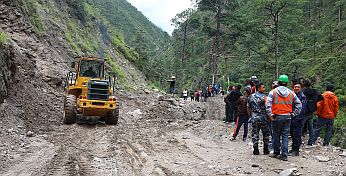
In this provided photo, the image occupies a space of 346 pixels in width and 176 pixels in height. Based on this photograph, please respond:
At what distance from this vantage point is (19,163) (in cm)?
811

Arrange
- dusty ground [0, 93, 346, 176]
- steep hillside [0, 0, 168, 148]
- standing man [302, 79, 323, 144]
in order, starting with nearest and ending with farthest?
dusty ground [0, 93, 346, 176]
standing man [302, 79, 323, 144]
steep hillside [0, 0, 168, 148]

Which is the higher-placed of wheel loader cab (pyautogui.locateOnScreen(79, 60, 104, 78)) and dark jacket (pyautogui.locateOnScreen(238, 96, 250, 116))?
wheel loader cab (pyautogui.locateOnScreen(79, 60, 104, 78))

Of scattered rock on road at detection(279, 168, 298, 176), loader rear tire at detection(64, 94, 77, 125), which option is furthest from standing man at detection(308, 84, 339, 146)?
loader rear tire at detection(64, 94, 77, 125)

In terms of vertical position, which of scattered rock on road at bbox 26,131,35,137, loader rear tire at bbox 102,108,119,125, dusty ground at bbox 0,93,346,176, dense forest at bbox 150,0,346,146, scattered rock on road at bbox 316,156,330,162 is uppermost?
dense forest at bbox 150,0,346,146

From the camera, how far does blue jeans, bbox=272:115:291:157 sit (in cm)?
854

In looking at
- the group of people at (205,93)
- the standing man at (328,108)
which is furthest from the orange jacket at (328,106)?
the group of people at (205,93)

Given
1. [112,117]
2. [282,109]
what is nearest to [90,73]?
[112,117]

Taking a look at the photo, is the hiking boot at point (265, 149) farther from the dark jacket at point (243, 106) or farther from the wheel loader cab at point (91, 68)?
the wheel loader cab at point (91, 68)

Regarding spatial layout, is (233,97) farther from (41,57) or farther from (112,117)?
(41,57)

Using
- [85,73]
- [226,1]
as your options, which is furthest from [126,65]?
[85,73]

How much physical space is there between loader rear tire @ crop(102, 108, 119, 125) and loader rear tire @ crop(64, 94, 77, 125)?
1.30 meters

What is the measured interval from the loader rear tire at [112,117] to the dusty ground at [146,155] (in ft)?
1.99

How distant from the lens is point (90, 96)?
14.8 metres

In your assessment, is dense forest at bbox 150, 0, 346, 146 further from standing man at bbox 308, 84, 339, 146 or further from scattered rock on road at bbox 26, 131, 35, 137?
scattered rock on road at bbox 26, 131, 35, 137
